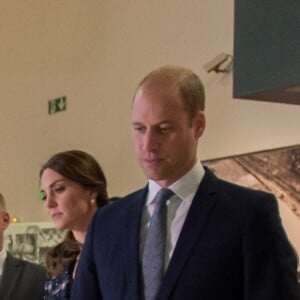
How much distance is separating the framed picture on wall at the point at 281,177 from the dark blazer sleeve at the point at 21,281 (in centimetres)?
143

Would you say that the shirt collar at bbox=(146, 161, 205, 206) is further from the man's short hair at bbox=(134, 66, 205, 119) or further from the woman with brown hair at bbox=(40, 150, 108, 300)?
the woman with brown hair at bbox=(40, 150, 108, 300)

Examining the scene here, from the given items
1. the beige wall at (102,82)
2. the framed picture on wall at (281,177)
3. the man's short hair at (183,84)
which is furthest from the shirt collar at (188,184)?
the beige wall at (102,82)

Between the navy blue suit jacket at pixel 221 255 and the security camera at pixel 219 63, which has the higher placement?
the security camera at pixel 219 63

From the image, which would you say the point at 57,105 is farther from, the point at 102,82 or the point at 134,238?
the point at 134,238

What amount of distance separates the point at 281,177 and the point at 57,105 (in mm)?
2724

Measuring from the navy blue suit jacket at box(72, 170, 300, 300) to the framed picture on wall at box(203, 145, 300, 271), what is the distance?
235cm

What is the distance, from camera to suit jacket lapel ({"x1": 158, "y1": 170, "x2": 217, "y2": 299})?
61.4 inches

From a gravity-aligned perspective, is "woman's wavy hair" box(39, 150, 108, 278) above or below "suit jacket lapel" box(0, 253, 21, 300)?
above

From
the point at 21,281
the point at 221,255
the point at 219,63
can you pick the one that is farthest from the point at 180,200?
the point at 219,63

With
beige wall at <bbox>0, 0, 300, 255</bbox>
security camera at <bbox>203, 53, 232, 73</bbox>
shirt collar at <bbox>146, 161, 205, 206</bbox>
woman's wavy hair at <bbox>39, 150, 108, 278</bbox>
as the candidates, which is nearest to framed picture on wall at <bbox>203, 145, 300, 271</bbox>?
beige wall at <bbox>0, 0, 300, 255</bbox>

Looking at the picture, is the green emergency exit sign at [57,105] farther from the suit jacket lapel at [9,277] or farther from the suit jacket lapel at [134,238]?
the suit jacket lapel at [134,238]

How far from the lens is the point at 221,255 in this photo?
1555 mm

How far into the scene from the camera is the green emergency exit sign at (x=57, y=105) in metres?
6.20

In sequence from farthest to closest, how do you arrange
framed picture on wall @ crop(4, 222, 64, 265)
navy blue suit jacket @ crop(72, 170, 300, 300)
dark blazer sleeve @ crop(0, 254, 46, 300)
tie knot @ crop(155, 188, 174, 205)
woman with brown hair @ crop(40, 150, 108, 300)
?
1. framed picture on wall @ crop(4, 222, 64, 265)
2. dark blazer sleeve @ crop(0, 254, 46, 300)
3. woman with brown hair @ crop(40, 150, 108, 300)
4. tie knot @ crop(155, 188, 174, 205)
5. navy blue suit jacket @ crop(72, 170, 300, 300)
